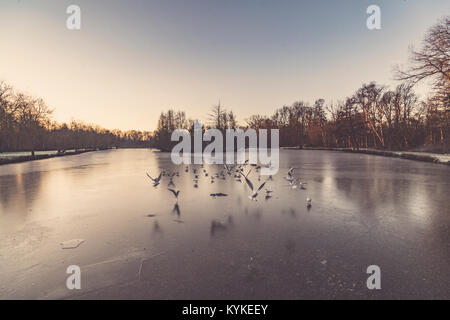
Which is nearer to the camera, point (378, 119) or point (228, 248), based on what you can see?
point (228, 248)

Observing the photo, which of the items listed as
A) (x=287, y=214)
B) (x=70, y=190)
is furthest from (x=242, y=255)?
(x=70, y=190)

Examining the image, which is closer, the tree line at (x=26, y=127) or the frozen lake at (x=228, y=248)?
the frozen lake at (x=228, y=248)

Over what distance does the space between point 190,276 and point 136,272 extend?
0.84m

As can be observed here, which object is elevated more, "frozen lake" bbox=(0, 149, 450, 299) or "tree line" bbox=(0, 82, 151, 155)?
"tree line" bbox=(0, 82, 151, 155)

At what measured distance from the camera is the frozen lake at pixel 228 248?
280cm

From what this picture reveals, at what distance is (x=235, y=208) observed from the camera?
6.75 metres

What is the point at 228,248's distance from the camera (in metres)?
3.95

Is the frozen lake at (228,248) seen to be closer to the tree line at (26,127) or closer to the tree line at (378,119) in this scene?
the tree line at (378,119)

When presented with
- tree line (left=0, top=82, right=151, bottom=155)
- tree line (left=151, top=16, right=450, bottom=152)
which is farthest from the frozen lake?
tree line (left=0, top=82, right=151, bottom=155)

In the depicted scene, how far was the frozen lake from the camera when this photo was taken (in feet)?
9.19

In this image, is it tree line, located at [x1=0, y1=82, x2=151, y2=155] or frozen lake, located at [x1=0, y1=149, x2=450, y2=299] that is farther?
tree line, located at [x1=0, y1=82, x2=151, y2=155]

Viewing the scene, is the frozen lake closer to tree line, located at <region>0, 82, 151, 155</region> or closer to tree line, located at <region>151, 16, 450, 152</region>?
tree line, located at <region>151, 16, 450, 152</region>

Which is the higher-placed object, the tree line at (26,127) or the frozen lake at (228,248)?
the tree line at (26,127)

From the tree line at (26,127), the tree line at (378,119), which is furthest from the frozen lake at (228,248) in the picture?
the tree line at (26,127)
